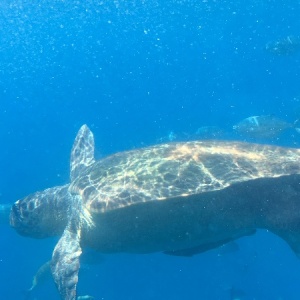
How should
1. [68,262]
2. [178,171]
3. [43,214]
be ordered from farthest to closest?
[43,214] < [68,262] < [178,171]

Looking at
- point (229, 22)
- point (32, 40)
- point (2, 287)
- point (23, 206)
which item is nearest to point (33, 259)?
point (2, 287)

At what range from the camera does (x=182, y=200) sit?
5910mm

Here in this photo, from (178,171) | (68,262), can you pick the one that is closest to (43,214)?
(68,262)

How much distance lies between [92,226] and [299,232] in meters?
3.96

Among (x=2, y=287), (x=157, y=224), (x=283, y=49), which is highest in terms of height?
(x=283, y=49)

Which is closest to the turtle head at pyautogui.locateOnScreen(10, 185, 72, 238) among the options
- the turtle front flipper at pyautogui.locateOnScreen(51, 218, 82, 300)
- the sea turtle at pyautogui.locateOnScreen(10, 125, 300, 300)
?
the turtle front flipper at pyautogui.locateOnScreen(51, 218, 82, 300)

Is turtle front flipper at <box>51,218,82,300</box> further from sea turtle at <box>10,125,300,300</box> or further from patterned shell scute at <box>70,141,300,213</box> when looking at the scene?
patterned shell scute at <box>70,141,300,213</box>

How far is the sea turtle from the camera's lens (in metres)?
5.77

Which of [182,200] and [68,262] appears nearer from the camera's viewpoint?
[182,200]

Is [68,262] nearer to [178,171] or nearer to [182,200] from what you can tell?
[182,200]

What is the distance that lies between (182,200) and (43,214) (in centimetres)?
429

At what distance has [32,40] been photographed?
279 ft

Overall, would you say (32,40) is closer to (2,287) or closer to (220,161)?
(2,287)

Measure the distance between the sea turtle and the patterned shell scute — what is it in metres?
0.02
